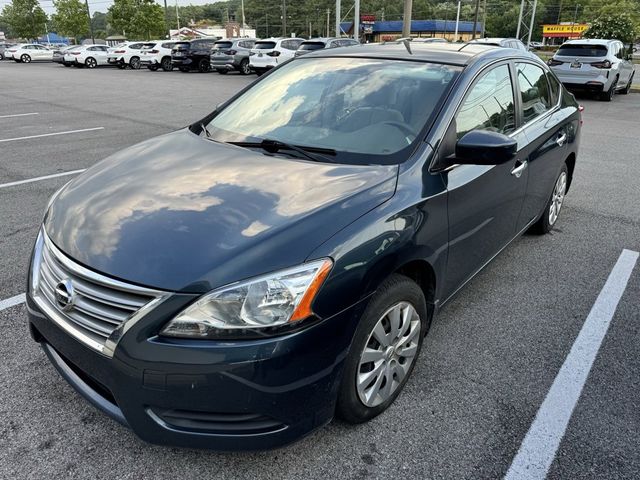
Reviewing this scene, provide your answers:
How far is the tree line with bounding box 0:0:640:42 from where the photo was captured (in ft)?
171

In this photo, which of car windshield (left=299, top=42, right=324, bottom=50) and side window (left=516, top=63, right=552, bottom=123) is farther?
car windshield (left=299, top=42, right=324, bottom=50)

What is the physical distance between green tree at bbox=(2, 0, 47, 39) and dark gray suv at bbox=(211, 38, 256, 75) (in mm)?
43121

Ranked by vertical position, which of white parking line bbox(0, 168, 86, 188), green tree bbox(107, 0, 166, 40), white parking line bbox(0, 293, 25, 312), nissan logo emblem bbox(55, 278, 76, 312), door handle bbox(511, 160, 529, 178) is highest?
green tree bbox(107, 0, 166, 40)

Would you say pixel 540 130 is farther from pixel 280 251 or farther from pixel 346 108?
pixel 280 251

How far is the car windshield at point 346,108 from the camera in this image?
2.78m

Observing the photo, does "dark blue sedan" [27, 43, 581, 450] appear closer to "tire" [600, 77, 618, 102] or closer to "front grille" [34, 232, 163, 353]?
"front grille" [34, 232, 163, 353]

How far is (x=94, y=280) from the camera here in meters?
1.97

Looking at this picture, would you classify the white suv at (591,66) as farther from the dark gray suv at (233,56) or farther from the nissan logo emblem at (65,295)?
the nissan logo emblem at (65,295)

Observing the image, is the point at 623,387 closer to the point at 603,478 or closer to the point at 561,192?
the point at 603,478

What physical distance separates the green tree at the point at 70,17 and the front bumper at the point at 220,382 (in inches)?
2537

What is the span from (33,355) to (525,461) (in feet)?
8.47

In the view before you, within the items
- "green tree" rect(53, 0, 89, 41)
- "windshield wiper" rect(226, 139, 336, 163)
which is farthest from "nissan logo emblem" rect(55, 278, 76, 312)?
"green tree" rect(53, 0, 89, 41)

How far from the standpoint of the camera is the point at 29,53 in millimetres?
38844

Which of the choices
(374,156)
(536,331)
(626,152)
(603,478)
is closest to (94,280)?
(374,156)
